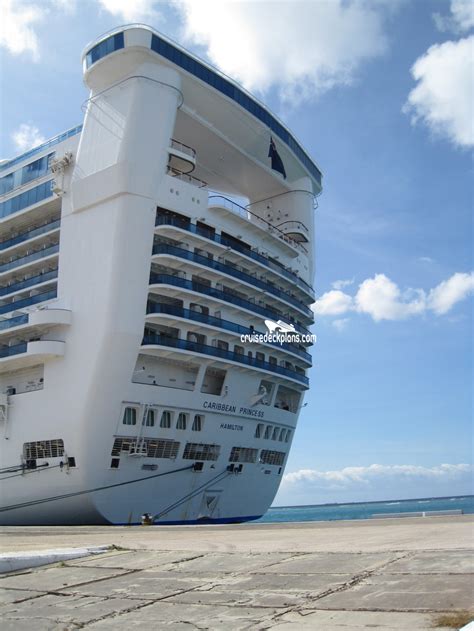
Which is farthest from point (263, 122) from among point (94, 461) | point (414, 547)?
point (414, 547)

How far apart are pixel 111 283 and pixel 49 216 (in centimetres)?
1134

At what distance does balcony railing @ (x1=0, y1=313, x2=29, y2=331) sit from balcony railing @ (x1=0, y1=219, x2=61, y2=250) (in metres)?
5.29

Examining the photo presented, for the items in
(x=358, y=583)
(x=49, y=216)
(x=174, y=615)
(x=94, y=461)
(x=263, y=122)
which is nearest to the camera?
(x=174, y=615)

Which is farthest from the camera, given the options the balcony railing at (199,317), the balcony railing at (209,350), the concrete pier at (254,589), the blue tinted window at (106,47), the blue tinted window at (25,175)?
the blue tinted window at (25,175)

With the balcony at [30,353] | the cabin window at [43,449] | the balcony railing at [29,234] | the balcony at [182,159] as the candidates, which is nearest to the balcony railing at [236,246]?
the balcony at [182,159]

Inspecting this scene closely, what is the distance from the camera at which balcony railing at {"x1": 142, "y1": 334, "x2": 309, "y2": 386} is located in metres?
30.3

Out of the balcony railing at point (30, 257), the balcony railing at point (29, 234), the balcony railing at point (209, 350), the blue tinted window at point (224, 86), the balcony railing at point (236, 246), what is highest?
the blue tinted window at point (224, 86)

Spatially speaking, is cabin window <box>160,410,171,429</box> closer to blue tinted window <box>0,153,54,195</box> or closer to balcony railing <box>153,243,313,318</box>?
balcony railing <box>153,243,313,318</box>

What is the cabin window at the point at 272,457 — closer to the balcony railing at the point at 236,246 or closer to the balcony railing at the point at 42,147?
the balcony railing at the point at 236,246

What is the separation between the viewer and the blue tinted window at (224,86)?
112ft

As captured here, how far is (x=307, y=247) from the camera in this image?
1806 inches

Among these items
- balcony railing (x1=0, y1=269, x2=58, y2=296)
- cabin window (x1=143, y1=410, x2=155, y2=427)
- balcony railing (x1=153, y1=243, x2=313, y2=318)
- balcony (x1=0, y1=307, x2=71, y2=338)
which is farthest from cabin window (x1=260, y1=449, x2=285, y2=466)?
balcony railing (x1=0, y1=269, x2=58, y2=296)

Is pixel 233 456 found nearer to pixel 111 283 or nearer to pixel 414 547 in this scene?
Result: pixel 111 283

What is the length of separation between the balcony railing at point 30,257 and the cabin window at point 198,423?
12.4 m
